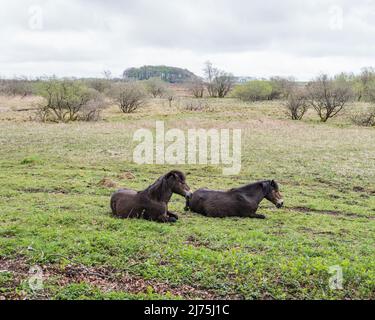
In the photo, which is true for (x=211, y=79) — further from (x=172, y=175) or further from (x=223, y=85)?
(x=172, y=175)

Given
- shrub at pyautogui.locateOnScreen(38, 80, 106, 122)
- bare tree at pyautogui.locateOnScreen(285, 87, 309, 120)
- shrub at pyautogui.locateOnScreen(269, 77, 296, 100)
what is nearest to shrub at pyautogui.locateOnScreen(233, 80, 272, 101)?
shrub at pyautogui.locateOnScreen(269, 77, 296, 100)

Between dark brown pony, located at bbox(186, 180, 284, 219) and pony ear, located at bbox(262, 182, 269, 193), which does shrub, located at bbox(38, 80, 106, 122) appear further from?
pony ear, located at bbox(262, 182, 269, 193)

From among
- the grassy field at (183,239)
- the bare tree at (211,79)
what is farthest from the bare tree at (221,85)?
the grassy field at (183,239)

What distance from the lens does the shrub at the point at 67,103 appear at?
46.1m

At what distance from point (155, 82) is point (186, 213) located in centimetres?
8896

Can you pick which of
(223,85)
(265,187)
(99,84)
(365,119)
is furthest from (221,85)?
(265,187)

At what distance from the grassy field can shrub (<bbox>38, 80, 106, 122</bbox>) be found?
2506 centimetres

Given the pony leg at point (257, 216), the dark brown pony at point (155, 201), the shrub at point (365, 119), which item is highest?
the shrub at point (365, 119)

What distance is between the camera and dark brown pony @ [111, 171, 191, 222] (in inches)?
431

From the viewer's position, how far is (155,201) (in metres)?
11.0

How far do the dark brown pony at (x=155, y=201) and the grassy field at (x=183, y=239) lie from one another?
52 cm

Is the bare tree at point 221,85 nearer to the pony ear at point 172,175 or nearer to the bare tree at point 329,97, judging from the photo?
the bare tree at point 329,97

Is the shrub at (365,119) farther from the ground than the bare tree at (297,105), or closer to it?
closer to it

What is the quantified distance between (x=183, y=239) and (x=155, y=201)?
1935 mm
